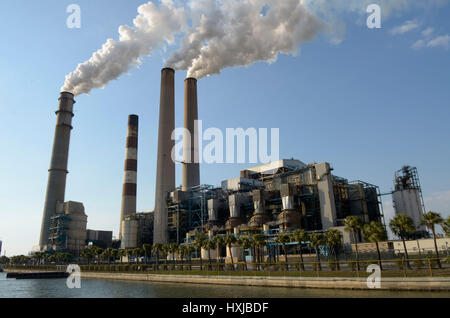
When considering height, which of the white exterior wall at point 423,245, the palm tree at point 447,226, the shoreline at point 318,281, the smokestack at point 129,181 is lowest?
the shoreline at point 318,281

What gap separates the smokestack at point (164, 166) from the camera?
399 ft

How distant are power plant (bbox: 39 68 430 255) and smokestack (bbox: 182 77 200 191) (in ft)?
1.25

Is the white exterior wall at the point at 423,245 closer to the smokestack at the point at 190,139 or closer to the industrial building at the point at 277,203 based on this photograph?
the industrial building at the point at 277,203

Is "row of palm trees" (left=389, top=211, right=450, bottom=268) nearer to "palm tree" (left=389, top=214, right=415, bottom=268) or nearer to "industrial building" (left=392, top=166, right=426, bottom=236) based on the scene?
"palm tree" (left=389, top=214, right=415, bottom=268)

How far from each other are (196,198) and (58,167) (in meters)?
59.6

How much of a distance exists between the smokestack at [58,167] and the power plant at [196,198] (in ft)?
1.20

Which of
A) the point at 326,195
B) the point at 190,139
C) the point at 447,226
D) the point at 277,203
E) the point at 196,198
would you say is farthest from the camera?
the point at 190,139

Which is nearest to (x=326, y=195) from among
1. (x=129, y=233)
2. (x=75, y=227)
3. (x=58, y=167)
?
(x=129, y=233)

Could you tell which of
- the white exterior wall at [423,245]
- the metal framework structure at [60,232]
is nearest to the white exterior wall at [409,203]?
the white exterior wall at [423,245]

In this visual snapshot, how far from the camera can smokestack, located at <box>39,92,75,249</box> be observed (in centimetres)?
13338

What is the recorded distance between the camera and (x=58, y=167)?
5246 inches

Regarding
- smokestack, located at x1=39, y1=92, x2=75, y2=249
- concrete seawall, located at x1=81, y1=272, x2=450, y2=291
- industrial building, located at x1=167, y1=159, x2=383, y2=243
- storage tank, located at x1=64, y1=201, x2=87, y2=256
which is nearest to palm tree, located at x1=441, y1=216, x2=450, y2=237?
concrete seawall, located at x1=81, y1=272, x2=450, y2=291

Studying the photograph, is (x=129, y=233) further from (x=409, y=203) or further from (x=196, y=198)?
(x=409, y=203)

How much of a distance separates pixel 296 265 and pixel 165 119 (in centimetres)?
8635
